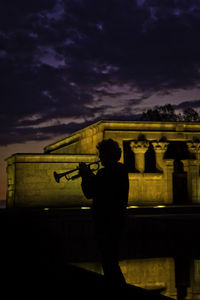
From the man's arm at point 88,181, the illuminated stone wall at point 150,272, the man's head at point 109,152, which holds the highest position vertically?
the man's head at point 109,152

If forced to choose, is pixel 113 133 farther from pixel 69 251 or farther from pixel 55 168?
pixel 69 251

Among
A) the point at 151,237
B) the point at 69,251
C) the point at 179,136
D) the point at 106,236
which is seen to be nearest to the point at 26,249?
the point at 69,251

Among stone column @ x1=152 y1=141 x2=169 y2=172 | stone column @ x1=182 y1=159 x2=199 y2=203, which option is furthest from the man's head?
stone column @ x1=182 y1=159 x2=199 y2=203

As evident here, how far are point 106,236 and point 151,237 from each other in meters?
9.87

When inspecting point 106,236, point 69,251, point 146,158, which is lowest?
point 69,251

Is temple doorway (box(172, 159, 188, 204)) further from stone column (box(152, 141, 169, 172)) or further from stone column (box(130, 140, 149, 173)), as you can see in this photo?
stone column (box(130, 140, 149, 173))

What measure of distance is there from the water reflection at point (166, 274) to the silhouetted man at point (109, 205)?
2068 mm

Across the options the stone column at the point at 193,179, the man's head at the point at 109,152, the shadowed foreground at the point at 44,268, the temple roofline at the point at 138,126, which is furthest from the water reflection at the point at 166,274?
the stone column at the point at 193,179

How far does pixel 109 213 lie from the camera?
5.30m

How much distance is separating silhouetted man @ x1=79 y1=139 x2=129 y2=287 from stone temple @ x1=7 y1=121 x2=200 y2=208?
22.6 m

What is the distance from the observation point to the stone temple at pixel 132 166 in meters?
27.9

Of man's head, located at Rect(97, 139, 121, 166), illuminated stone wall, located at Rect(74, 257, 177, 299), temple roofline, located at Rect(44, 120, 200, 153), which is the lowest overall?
illuminated stone wall, located at Rect(74, 257, 177, 299)

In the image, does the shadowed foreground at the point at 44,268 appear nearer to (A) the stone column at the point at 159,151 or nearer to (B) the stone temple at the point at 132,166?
(B) the stone temple at the point at 132,166

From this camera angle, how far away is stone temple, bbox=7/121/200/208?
1099 inches
